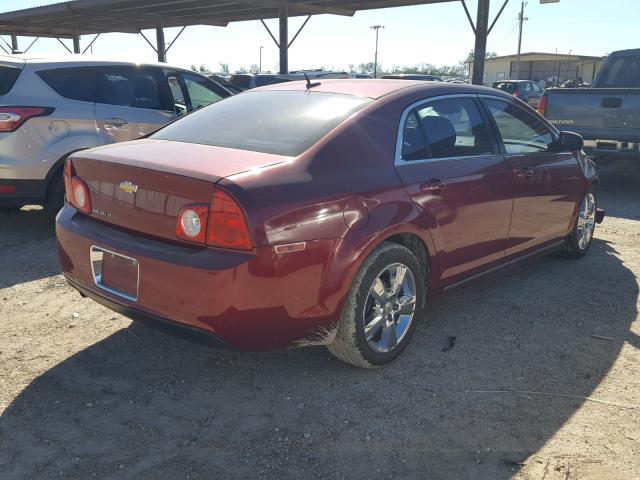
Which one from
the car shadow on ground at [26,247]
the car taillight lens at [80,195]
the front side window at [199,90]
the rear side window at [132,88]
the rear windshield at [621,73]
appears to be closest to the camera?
the car taillight lens at [80,195]

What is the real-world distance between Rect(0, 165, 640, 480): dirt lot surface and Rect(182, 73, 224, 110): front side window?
3.27 metres

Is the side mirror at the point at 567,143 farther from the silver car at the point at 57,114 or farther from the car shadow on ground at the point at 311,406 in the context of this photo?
the silver car at the point at 57,114

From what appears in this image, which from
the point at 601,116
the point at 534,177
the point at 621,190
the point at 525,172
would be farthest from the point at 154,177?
the point at 621,190

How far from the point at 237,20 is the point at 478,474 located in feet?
74.7

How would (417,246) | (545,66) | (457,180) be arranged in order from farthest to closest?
(545,66), (457,180), (417,246)

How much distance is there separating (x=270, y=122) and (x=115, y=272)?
1183 mm

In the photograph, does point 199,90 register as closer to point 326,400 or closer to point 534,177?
point 534,177

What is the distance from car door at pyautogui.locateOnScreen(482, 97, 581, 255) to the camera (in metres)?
4.20

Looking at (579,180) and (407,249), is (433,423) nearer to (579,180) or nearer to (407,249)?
(407,249)

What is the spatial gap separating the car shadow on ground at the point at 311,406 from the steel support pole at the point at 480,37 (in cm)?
1162

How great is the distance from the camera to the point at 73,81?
5.75 m

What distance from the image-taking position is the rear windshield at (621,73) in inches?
383

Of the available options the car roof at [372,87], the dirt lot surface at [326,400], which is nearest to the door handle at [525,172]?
the car roof at [372,87]

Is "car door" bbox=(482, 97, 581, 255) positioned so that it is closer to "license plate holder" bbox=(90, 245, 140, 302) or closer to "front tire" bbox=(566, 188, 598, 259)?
"front tire" bbox=(566, 188, 598, 259)
